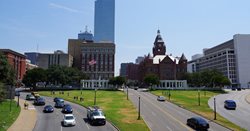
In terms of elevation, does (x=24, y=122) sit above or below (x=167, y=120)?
above

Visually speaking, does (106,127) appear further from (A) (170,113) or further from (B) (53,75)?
(B) (53,75)

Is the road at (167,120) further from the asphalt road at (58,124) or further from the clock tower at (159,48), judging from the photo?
the clock tower at (159,48)

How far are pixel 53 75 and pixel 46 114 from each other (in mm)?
82916

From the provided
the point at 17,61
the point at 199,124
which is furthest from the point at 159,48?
A: the point at 199,124

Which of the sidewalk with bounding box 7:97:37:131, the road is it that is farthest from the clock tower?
the sidewalk with bounding box 7:97:37:131

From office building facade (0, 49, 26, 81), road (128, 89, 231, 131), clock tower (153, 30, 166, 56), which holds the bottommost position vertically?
road (128, 89, 231, 131)

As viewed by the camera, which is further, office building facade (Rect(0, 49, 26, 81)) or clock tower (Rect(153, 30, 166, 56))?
clock tower (Rect(153, 30, 166, 56))

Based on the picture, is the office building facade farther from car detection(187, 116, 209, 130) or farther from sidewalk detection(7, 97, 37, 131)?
car detection(187, 116, 209, 130)

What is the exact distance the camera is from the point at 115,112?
189 ft

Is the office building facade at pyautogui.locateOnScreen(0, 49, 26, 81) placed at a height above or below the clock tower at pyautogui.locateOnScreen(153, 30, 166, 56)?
below

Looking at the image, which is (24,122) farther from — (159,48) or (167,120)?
(159,48)

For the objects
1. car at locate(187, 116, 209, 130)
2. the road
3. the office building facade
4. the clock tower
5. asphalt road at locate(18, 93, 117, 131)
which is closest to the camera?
asphalt road at locate(18, 93, 117, 131)

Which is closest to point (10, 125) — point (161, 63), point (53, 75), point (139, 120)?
point (139, 120)

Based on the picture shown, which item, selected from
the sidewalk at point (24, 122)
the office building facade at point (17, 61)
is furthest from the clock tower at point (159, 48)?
the sidewalk at point (24, 122)
